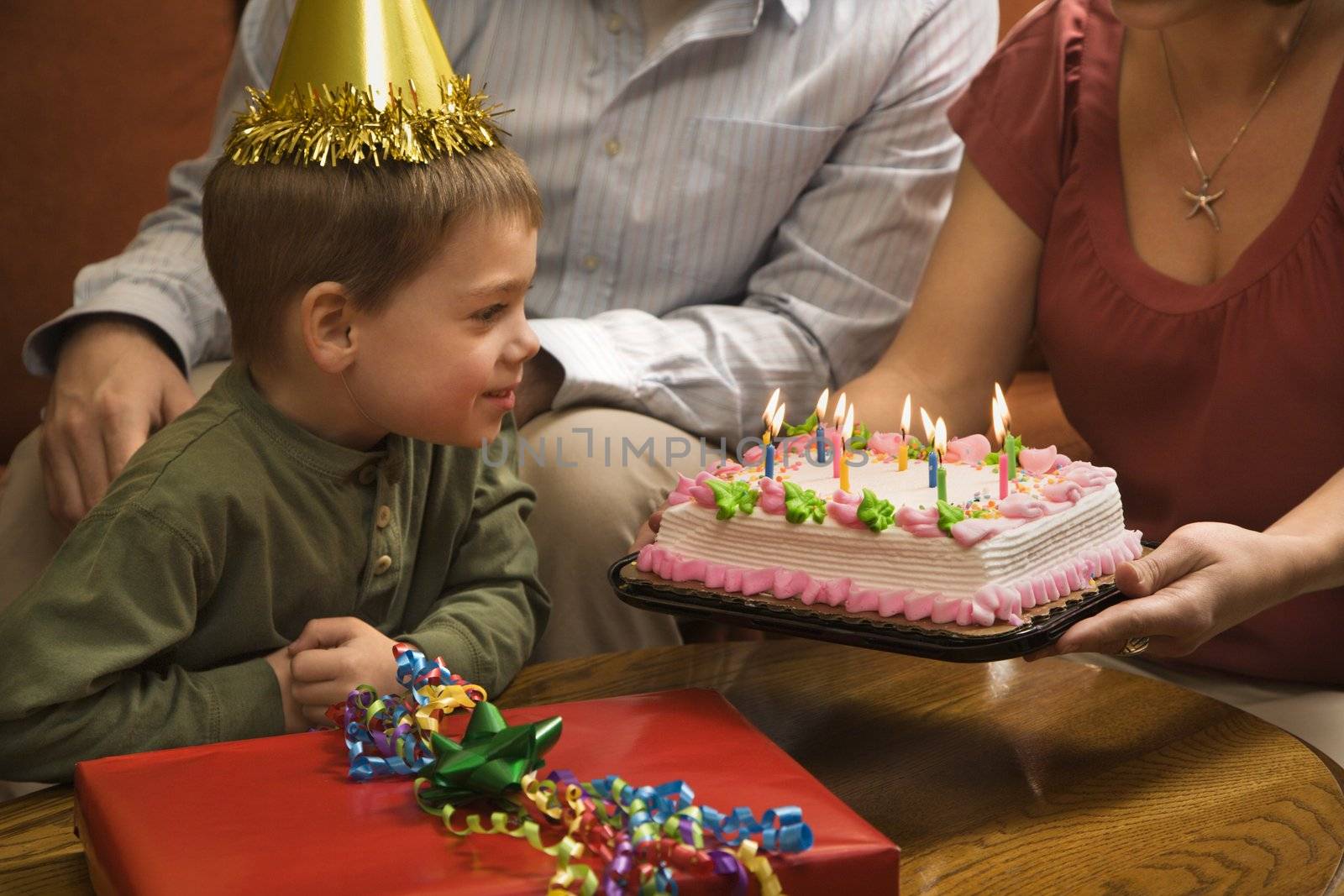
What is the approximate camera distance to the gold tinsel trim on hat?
3.66ft

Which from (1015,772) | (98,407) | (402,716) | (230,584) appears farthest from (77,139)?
(1015,772)

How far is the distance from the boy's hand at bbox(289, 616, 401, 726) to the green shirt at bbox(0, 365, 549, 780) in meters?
0.03

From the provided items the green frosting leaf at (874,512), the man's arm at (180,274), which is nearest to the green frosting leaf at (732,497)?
the green frosting leaf at (874,512)

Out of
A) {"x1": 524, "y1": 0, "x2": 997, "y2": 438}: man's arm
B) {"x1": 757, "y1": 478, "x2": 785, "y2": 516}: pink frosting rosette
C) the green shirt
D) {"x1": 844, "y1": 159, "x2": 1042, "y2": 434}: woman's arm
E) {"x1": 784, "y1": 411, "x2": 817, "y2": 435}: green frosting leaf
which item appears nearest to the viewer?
the green shirt

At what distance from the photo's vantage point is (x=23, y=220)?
2.16 metres

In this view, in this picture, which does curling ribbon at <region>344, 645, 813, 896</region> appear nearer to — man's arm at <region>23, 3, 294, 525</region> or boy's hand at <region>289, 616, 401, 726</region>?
boy's hand at <region>289, 616, 401, 726</region>

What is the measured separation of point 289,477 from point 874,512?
1.57ft

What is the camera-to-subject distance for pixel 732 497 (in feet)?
3.79

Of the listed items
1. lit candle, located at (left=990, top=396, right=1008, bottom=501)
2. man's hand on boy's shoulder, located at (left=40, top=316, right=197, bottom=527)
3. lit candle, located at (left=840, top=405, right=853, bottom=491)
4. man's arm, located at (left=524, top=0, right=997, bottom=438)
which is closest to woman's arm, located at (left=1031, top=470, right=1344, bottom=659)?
lit candle, located at (left=990, top=396, right=1008, bottom=501)

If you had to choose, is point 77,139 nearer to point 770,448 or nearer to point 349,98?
point 349,98

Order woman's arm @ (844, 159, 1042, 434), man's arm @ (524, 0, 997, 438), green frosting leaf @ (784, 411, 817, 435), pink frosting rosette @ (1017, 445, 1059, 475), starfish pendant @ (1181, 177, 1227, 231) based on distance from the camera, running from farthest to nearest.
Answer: man's arm @ (524, 0, 997, 438)
woman's arm @ (844, 159, 1042, 434)
starfish pendant @ (1181, 177, 1227, 231)
green frosting leaf @ (784, 411, 817, 435)
pink frosting rosette @ (1017, 445, 1059, 475)

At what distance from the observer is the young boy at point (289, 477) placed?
1039 mm

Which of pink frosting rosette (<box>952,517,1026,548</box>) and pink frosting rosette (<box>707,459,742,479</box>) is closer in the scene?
pink frosting rosette (<box>952,517,1026,548</box>)

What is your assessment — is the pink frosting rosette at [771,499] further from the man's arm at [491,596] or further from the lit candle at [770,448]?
the man's arm at [491,596]
